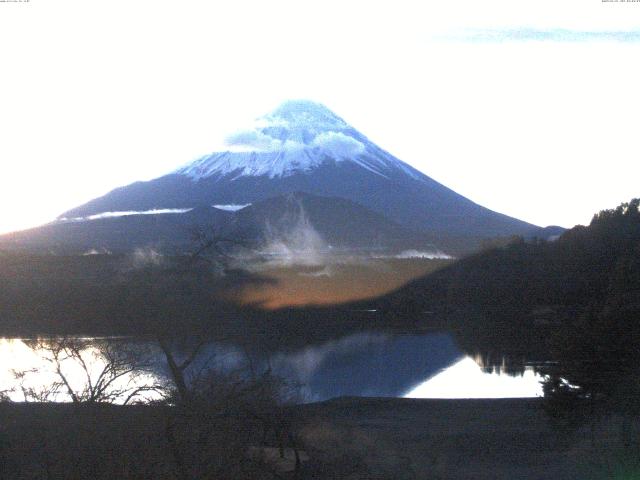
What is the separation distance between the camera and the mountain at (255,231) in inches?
521

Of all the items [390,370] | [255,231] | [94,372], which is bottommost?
[390,370]

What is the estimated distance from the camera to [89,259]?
1162 centimetres

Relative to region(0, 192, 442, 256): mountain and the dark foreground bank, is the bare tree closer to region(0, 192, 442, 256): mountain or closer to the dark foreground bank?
the dark foreground bank

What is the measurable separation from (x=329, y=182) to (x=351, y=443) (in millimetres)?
39040

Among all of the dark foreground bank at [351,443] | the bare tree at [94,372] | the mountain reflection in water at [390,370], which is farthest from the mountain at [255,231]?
the dark foreground bank at [351,443]

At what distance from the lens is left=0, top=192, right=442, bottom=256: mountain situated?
1324cm

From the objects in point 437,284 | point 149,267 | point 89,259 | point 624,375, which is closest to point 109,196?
point 437,284

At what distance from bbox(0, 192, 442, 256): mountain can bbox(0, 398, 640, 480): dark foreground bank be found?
2347mm

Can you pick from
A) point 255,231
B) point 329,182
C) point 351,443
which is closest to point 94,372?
point 351,443

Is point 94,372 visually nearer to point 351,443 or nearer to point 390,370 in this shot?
point 351,443

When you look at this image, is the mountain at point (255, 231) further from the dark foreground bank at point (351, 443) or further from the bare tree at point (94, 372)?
the dark foreground bank at point (351, 443)

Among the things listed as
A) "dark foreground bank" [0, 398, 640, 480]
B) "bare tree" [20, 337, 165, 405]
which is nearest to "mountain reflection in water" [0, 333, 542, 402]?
"dark foreground bank" [0, 398, 640, 480]

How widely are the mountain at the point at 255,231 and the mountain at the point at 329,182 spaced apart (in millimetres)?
4081

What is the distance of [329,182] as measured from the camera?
4916 cm
